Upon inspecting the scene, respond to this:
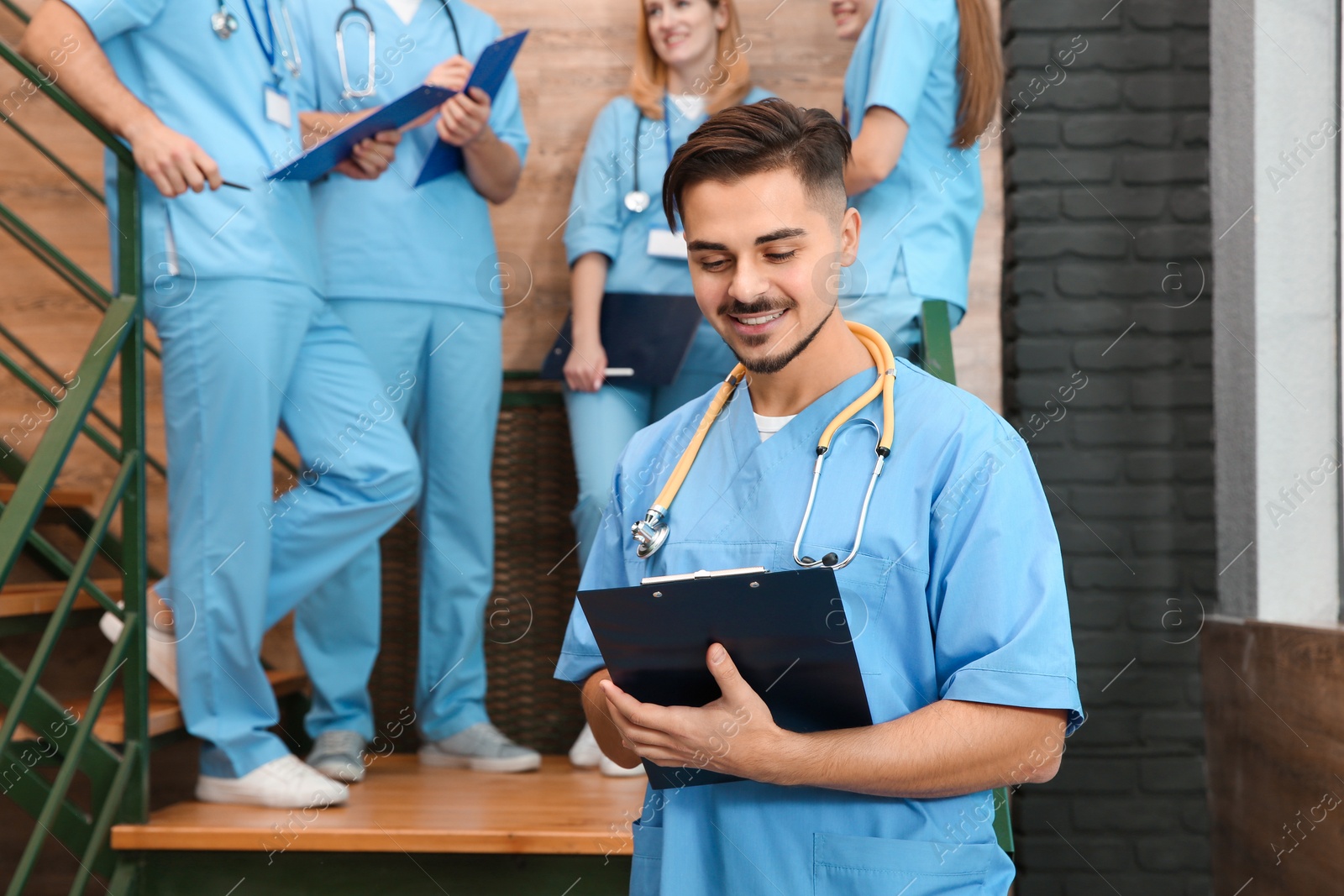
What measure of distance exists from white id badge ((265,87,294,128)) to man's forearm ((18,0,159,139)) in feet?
0.76

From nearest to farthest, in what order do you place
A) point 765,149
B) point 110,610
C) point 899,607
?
1. point 899,607
2. point 765,149
3. point 110,610

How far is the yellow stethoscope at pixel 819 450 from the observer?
3.73 feet

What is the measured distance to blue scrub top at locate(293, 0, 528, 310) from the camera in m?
2.34

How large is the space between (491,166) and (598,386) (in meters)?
0.53

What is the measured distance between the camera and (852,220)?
1.30 meters

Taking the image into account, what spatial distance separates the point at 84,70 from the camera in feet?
6.31

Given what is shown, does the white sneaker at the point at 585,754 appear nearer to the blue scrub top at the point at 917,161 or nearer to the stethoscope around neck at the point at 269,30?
the blue scrub top at the point at 917,161

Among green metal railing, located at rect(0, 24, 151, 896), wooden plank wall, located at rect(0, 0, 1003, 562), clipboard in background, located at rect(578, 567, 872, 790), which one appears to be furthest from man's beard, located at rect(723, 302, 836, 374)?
wooden plank wall, located at rect(0, 0, 1003, 562)

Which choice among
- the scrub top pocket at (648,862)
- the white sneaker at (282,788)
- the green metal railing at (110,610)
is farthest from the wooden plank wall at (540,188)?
the scrub top pocket at (648,862)

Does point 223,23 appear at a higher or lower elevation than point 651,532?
higher

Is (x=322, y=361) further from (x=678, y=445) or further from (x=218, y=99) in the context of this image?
(x=678, y=445)

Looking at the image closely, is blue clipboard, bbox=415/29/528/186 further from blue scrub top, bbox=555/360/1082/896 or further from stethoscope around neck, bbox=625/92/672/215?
blue scrub top, bbox=555/360/1082/896

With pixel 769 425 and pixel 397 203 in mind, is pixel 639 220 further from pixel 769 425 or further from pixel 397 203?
pixel 769 425

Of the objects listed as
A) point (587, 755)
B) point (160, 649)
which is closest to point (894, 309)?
point (587, 755)
